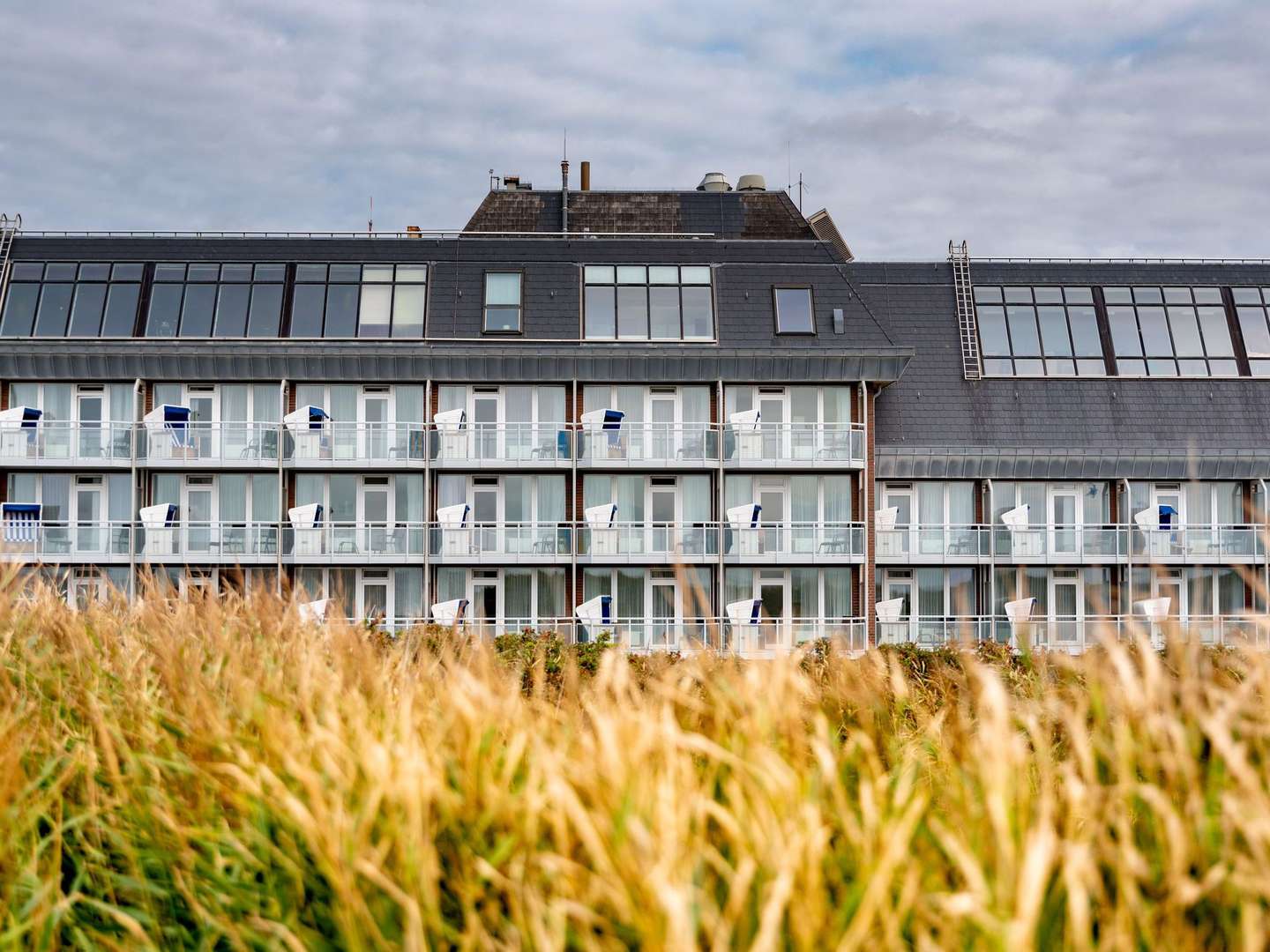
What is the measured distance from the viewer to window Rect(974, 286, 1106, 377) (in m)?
32.4

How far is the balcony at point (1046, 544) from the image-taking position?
29859mm

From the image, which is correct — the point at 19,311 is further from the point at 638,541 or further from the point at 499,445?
the point at 638,541

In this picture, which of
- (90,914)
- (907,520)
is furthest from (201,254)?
(90,914)

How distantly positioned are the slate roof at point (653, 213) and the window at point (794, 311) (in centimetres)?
990

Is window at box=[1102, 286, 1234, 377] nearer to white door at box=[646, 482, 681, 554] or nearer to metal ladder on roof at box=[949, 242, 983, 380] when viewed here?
metal ladder on roof at box=[949, 242, 983, 380]

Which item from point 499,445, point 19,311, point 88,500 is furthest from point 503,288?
point 19,311

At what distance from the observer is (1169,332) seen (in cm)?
3294

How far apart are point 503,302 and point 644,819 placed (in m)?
28.2

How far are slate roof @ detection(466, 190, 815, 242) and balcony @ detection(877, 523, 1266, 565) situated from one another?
14.4 m

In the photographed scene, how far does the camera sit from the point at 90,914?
15.4 feet

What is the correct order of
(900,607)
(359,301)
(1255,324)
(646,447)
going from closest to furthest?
1. (646,447)
2. (900,607)
3. (359,301)
4. (1255,324)

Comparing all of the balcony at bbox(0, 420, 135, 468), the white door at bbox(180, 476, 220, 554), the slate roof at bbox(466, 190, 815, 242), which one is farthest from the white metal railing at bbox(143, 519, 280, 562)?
the slate roof at bbox(466, 190, 815, 242)

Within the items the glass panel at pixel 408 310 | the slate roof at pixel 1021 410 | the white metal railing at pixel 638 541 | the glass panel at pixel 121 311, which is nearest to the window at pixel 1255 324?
the slate roof at pixel 1021 410

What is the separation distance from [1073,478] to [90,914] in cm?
2947
